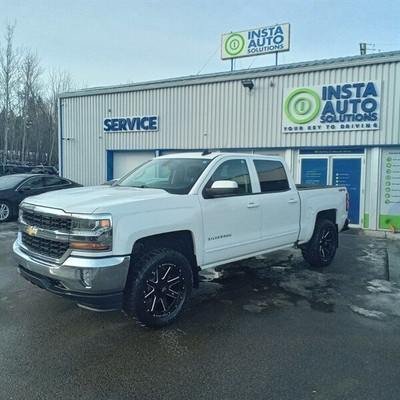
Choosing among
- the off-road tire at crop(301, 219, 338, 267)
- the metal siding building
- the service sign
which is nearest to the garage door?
the metal siding building

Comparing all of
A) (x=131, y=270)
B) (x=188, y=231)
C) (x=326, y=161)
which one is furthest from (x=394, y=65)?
(x=131, y=270)

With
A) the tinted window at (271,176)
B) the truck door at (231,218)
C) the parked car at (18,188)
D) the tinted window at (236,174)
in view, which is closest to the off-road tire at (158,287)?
the truck door at (231,218)

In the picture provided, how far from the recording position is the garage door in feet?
52.0

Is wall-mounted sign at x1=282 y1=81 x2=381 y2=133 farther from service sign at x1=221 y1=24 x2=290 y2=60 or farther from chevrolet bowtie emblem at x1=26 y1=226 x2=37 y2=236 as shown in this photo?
chevrolet bowtie emblem at x1=26 y1=226 x2=37 y2=236

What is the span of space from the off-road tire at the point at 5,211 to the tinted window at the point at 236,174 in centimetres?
884

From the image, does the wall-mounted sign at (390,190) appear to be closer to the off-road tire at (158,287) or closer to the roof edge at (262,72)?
the roof edge at (262,72)

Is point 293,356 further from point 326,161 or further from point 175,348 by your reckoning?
point 326,161

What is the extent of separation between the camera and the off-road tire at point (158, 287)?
378 centimetres

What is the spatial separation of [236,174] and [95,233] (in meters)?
2.33

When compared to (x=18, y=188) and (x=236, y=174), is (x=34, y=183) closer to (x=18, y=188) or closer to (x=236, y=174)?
(x=18, y=188)

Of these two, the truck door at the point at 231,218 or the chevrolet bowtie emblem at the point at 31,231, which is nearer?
the chevrolet bowtie emblem at the point at 31,231

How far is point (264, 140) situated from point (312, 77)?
8.39 ft

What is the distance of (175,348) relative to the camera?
143 inches

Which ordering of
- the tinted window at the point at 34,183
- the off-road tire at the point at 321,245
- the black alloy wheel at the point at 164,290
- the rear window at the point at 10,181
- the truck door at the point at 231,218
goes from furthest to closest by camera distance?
the tinted window at the point at 34,183 → the rear window at the point at 10,181 → the off-road tire at the point at 321,245 → the truck door at the point at 231,218 → the black alloy wheel at the point at 164,290
